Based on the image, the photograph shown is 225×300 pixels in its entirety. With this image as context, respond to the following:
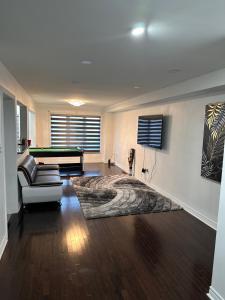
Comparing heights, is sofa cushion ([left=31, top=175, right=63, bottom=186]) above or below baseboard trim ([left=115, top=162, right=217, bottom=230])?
above

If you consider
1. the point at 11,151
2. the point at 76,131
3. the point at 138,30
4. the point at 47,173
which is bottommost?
the point at 47,173

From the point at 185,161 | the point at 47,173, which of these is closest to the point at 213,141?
the point at 185,161

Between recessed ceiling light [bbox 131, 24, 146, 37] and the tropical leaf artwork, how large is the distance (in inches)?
80.9

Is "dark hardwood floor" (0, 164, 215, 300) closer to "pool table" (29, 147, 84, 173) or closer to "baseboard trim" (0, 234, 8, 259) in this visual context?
"baseboard trim" (0, 234, 8, 259)

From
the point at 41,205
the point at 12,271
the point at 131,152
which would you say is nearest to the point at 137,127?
the point at 131,152

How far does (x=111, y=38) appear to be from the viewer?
1.89 metres

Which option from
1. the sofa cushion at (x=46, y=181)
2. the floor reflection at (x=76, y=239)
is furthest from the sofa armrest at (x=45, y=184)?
the floor reflection at (x=76, y=239)

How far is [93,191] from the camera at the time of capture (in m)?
4.95

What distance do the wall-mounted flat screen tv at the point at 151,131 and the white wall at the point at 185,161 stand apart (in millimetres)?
172

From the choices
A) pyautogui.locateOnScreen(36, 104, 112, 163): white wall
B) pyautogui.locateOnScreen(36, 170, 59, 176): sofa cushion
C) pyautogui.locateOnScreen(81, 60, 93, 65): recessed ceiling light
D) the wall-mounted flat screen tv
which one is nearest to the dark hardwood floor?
pyautogui.locateOnScreen(36, 170, 59, 176): sofa cushion

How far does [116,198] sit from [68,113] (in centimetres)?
491

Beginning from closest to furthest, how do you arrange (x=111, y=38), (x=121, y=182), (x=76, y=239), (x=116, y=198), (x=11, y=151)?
1. (x=111, y=38)
2. (x=76, y=239)
3. (x=11, y=151)
4. (x=116, y=198)
5. (x=121, y=182)

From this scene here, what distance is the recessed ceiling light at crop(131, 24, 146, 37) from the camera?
5.43 feet

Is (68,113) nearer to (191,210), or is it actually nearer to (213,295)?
(191,210)
